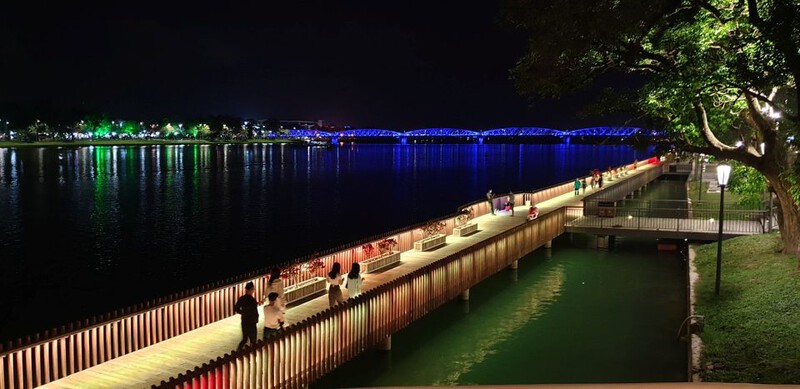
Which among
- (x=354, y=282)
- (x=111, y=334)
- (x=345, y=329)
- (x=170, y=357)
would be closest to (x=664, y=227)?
(x=354, y=282)

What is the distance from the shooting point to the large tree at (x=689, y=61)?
13.8 m

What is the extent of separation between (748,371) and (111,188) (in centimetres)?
7137

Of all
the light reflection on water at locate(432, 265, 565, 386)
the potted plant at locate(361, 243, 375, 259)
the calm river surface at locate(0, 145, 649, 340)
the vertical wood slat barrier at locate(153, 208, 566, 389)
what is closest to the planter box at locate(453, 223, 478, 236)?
the light reflection on water at locate(432, 265, 565, 386)

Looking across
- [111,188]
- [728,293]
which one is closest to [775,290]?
[728,293]

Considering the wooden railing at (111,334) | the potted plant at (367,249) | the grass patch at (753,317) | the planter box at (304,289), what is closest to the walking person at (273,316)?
the wooden railing at (111,334)

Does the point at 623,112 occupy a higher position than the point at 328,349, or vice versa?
the point at 623,112

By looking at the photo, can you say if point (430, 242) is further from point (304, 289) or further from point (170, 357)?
point (170, 357)

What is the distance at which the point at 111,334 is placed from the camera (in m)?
12.9

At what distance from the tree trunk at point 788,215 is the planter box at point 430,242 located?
11772 millimetres

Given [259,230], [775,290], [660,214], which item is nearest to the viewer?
[775,290]

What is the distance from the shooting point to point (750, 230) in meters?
29.0

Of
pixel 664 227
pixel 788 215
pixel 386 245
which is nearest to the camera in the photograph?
pixel 788 215

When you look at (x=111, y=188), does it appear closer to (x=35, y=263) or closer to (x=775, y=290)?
(x=35, y=263)

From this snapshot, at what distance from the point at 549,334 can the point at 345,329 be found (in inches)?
354
